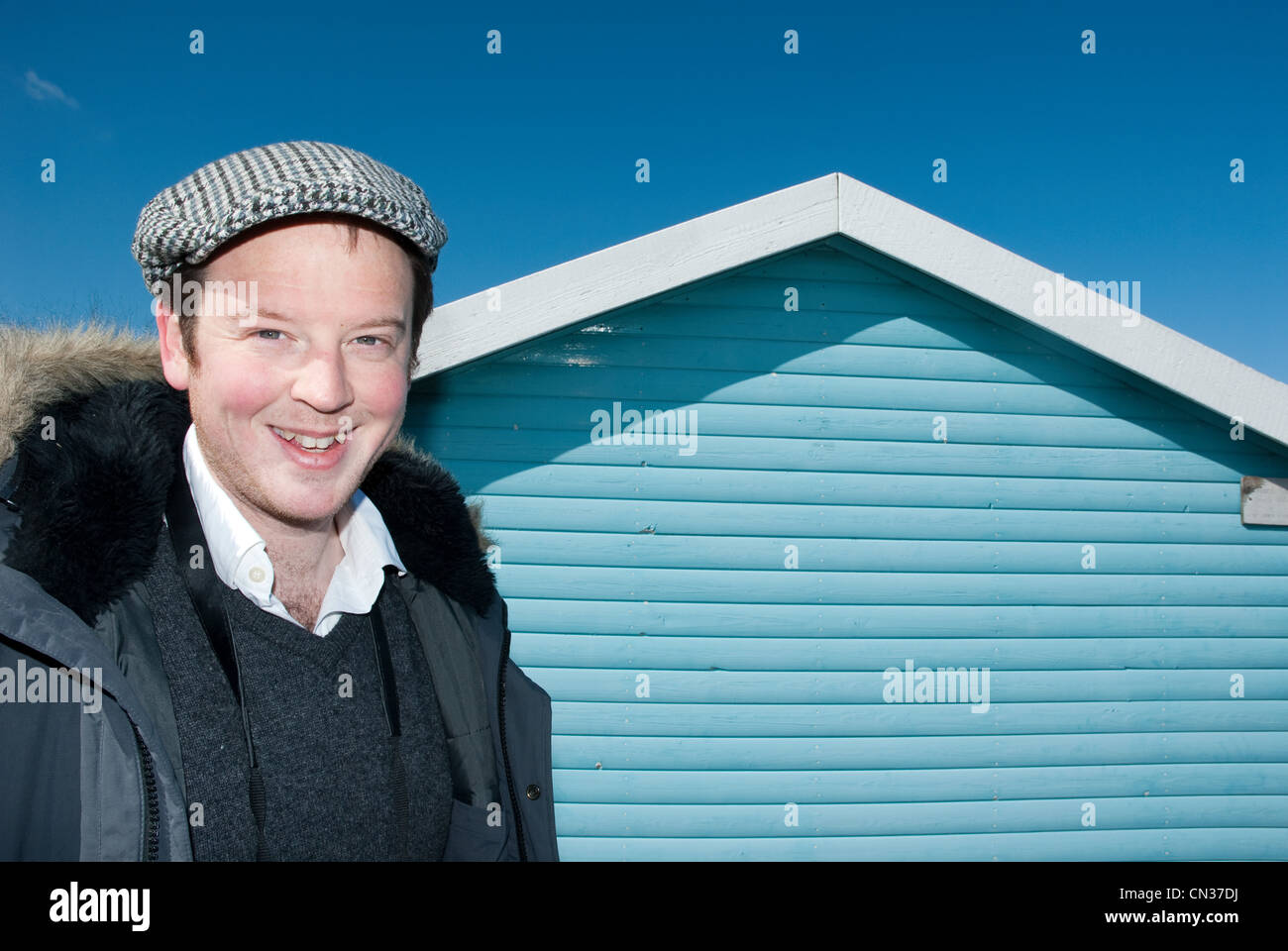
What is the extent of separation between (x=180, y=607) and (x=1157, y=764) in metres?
5.58

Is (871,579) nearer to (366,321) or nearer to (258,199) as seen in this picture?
(366,321)

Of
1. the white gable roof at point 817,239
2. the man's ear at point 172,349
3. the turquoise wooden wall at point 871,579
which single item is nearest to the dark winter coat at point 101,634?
the man's ear at point 172,349

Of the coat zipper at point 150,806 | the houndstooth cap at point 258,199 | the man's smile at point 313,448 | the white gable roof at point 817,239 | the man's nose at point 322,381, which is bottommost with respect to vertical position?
the coat zipper at point 150,806

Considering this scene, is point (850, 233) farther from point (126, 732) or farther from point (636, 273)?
point (126, 732)

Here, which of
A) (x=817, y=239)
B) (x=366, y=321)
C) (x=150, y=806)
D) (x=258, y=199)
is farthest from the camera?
(x=817, y=239)

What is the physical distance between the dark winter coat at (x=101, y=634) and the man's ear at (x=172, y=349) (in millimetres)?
119

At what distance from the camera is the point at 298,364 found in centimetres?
158

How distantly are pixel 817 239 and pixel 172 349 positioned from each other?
376 cm

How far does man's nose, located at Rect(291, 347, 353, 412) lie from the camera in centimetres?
157

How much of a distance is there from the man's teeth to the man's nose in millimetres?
67

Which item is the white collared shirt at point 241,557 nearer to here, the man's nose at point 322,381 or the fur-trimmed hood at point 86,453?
the fur-trimmed hood at point 86,453

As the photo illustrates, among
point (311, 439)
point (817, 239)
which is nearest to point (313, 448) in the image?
point (311, 439)

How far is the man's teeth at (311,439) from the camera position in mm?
1615

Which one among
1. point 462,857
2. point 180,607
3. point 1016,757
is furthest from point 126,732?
point 1016,757
